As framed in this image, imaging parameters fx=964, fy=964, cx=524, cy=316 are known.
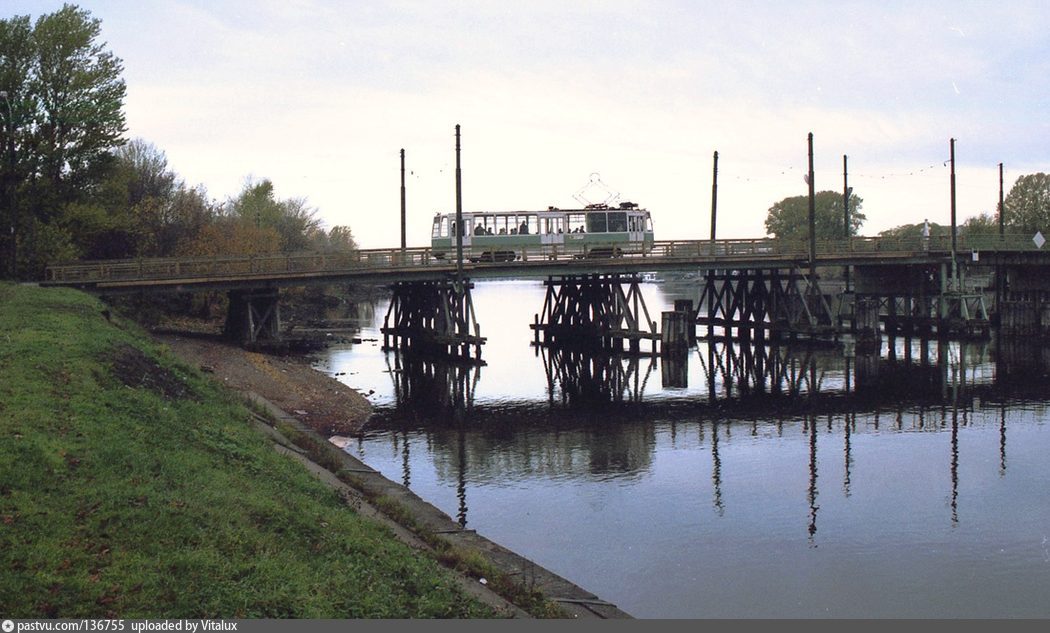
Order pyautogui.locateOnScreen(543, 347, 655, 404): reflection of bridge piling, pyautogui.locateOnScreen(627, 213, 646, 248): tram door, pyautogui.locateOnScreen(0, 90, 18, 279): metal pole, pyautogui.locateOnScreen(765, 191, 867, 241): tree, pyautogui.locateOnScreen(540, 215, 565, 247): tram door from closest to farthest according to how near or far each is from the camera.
Answer: pyautogui.locateOnScreen(543, 347, 655, 404): reflection of bridge piling
pyautogui.locateOnScreen(0, 90, 18, 279): metal pole
pyautogui.locateOnScreen(540, 215, 565, 247): tram door
pyautogui.locateOnScreen(627, 213, 646, 248): tram door
pyautogui.locateOnScreen(765, 191, 867, 241): tree

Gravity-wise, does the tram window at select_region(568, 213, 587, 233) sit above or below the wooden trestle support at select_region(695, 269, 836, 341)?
above

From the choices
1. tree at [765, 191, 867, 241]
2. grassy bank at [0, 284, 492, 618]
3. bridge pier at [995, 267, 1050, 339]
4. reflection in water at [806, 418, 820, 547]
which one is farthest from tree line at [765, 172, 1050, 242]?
grassy bank at [0, 284, 492, 618]

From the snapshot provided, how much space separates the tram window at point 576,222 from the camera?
49.0 meters

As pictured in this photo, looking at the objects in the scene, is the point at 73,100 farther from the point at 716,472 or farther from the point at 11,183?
the point at 716,472

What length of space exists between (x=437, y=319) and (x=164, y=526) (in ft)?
115

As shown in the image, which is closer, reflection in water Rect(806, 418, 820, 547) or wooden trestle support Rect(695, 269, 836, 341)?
reflection in water Rect(806, 418, 820, 547)

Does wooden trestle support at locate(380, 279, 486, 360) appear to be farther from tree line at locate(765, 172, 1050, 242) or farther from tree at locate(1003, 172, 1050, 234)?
tree at locate(1003, 172, 1050, 234)

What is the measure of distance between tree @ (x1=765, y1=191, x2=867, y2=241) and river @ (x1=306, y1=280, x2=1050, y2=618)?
256 feet

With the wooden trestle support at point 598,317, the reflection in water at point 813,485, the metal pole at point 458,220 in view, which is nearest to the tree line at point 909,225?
the wooden trestle support at point 598,317

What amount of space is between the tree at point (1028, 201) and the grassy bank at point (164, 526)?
90.1 m

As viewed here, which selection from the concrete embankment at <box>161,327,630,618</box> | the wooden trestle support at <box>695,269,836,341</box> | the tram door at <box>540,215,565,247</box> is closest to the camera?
the concrete embankment at <box>161,327,630,618</box>

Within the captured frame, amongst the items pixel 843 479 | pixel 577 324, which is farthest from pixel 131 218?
pixel 843 479

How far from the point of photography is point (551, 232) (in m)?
48.7

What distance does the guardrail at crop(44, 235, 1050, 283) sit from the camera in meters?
38.3
